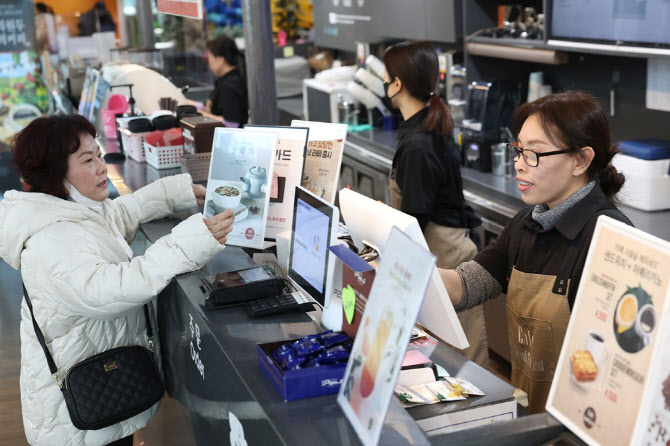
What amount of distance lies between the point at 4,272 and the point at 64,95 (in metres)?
2.66

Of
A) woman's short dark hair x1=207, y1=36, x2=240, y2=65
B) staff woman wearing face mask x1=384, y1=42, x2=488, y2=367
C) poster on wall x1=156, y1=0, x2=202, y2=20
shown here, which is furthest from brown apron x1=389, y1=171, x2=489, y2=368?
woman's short dark hair x1=207, y1=36, x2=240, y2=65

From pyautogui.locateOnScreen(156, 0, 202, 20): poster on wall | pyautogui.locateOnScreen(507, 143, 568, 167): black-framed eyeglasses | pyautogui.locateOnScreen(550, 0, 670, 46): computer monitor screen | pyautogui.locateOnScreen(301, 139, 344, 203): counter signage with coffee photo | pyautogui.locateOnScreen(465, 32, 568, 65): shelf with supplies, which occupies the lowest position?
pyautogui.locateOnScreen(301, 139, 344, 203): counter signage with coffee photo

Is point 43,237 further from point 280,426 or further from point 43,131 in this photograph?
point 280,426

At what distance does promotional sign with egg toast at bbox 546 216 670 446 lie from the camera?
1383 millimetres

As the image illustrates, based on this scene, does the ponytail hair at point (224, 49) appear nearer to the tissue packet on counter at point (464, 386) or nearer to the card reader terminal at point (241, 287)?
the card reader terminal at point (241, 287)

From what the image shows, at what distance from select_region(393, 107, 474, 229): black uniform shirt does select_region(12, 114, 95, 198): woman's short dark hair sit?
4.75ft

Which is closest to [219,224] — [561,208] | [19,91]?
[561,208]

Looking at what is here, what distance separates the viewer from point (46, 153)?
8.43 feet

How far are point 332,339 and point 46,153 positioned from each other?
1237 mm

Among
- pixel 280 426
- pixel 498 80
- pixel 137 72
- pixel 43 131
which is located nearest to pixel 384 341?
pixel 280 426

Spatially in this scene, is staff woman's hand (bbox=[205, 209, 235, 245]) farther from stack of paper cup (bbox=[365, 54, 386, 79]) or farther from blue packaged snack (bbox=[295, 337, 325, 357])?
stack of paper cup (bbox=[365, 54, 386, 79])

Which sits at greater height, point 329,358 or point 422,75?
point 422,75

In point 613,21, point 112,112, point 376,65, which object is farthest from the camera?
point 376,65

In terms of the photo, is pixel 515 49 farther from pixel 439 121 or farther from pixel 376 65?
pixel 376 65
